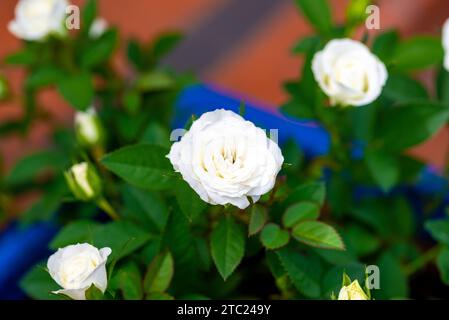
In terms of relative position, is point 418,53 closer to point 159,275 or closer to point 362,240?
point 362,240

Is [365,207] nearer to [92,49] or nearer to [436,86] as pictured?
[436,86]

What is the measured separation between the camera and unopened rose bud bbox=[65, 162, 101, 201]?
54 cm

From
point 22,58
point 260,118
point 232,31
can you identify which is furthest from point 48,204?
point 232,31

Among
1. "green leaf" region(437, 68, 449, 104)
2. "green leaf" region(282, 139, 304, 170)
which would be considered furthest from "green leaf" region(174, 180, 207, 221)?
"green leaf" region(437, 68, 449, 104)

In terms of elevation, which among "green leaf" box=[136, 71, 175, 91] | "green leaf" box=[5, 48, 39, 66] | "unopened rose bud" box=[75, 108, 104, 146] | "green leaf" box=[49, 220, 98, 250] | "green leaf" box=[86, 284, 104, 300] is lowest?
"green leaf" box=[86, 284, 104, 300]

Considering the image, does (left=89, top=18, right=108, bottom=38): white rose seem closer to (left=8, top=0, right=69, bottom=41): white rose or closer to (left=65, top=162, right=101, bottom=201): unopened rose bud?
(left=8, top=0, right=69, bottom=41): white rose

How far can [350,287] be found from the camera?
0.43 meters

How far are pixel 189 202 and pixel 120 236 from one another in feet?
0.36

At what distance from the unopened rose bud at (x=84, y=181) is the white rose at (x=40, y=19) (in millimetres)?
179

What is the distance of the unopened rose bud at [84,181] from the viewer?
54 centimetres

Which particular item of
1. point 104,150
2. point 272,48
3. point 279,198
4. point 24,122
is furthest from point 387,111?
point 272,48

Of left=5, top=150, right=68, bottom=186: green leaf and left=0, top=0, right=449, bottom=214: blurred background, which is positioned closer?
left=5, top=150, right=68, bottom=186: green leaf

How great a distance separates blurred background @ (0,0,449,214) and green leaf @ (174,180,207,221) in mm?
677

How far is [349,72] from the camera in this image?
52 cm
